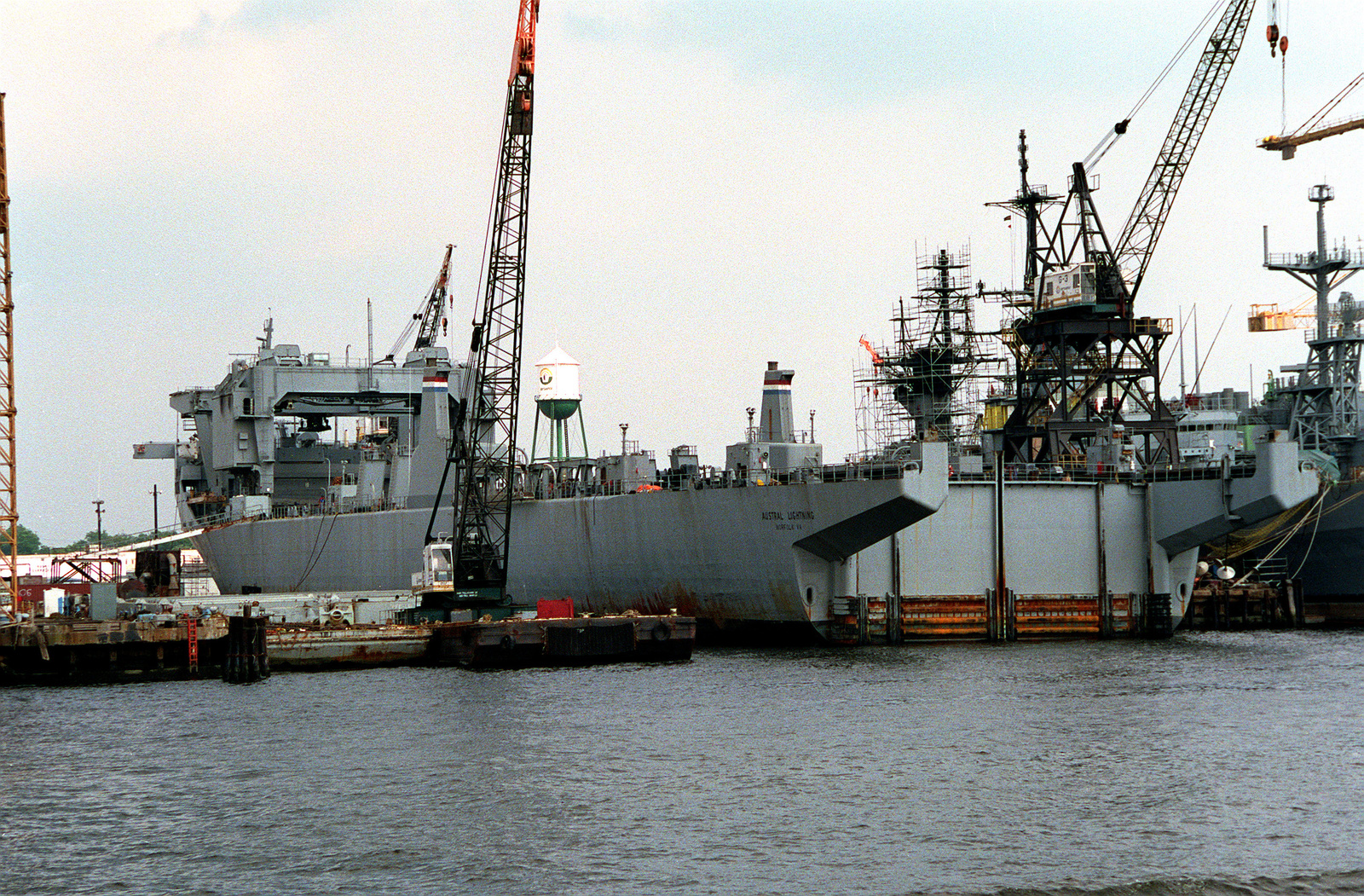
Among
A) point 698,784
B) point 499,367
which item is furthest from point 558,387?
point 698,784

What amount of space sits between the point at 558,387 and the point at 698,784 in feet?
131

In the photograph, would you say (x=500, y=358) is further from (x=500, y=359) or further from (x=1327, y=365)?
(x=1327, y=365)

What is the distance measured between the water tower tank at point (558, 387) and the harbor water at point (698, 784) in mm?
26009

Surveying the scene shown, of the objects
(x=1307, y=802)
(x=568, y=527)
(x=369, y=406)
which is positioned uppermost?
(x=369, y=406)

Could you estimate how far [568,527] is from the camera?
55.7 metres

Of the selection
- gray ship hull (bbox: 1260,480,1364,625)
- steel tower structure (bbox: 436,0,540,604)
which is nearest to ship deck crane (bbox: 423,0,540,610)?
steel tower structure (bbox: 436,0,540,604)

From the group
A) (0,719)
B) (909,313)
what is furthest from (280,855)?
(909,313)

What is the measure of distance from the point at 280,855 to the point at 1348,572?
2028 inches

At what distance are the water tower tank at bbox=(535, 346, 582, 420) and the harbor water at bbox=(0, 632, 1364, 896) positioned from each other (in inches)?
1024

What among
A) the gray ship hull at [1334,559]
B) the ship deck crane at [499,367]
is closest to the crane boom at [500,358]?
the ship deck crane at [499,367]

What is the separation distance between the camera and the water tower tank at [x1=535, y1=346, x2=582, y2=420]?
2542 inches

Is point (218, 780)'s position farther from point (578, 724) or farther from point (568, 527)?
point (568, 527)

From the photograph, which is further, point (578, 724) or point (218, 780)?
point (578, 724)

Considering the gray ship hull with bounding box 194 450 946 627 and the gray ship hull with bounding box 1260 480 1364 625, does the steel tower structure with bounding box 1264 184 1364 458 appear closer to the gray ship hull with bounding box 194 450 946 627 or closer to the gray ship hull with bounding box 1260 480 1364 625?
the gray ship hull with bounding box 1260 480 1364 625
